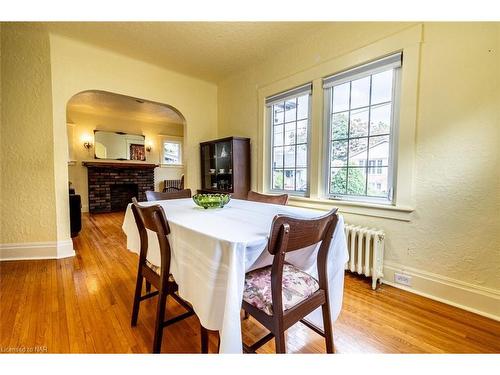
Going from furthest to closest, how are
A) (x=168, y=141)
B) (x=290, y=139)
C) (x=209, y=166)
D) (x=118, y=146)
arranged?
(x=168, y=141), (x=118, y=146), (x=209, y=166), (x=290, y=139)

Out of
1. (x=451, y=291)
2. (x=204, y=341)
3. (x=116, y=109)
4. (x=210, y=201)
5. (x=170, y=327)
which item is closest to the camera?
(x=204, y=341)

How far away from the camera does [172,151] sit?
6965 mm

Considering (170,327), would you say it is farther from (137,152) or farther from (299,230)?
(137,152)

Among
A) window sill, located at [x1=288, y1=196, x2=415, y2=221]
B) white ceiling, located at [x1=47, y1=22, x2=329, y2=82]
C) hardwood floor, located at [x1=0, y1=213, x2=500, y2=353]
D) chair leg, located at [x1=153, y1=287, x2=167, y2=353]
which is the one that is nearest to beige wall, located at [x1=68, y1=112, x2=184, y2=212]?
white ceiling, located at [x1=47, y1=22, x2=329, y2=82]

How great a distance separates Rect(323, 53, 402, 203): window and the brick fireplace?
17.8 ft

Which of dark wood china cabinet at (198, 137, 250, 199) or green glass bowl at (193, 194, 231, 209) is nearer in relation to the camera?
green glass bowl at (193, 194, 231, 209)

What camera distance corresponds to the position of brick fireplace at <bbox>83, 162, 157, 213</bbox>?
5.60 metres

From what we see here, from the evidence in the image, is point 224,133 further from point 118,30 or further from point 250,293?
point 250,293

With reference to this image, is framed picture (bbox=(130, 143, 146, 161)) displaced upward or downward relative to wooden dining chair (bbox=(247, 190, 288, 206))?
upward

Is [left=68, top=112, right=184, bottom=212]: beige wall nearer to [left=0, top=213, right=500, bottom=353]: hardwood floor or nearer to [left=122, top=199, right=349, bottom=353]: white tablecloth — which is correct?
[left=0, top=213, right=500, bottom=353]: hardwood floor

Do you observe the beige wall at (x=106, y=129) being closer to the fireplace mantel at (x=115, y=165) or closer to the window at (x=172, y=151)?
the window at (x=172, y=151)

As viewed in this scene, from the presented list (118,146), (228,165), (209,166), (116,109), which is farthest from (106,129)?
(228,165)

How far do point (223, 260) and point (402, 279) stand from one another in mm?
1847
